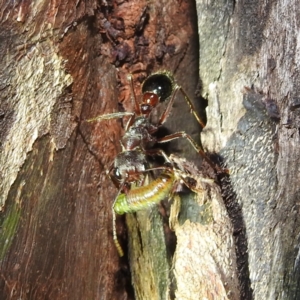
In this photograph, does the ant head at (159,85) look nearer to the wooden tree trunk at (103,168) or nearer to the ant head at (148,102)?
the ant head at (148,102)

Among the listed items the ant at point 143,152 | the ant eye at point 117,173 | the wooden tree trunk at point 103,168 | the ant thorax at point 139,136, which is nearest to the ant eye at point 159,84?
the ant at point 143,152

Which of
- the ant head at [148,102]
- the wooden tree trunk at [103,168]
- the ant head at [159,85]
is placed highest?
the ant head at [159,85]

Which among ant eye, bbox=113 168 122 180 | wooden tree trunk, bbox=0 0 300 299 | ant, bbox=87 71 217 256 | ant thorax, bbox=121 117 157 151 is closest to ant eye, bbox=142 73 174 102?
ant, bbox=87 71 217 256

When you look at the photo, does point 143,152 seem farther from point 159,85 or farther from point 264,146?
point 264,146

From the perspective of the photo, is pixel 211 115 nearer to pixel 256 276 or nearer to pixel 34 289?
pixel 256 276

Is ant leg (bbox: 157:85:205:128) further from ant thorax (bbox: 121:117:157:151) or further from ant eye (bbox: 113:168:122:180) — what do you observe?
ant eye (bbox: 113:168:122:180)

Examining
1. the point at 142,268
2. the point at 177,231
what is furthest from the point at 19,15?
the point at 142,268
